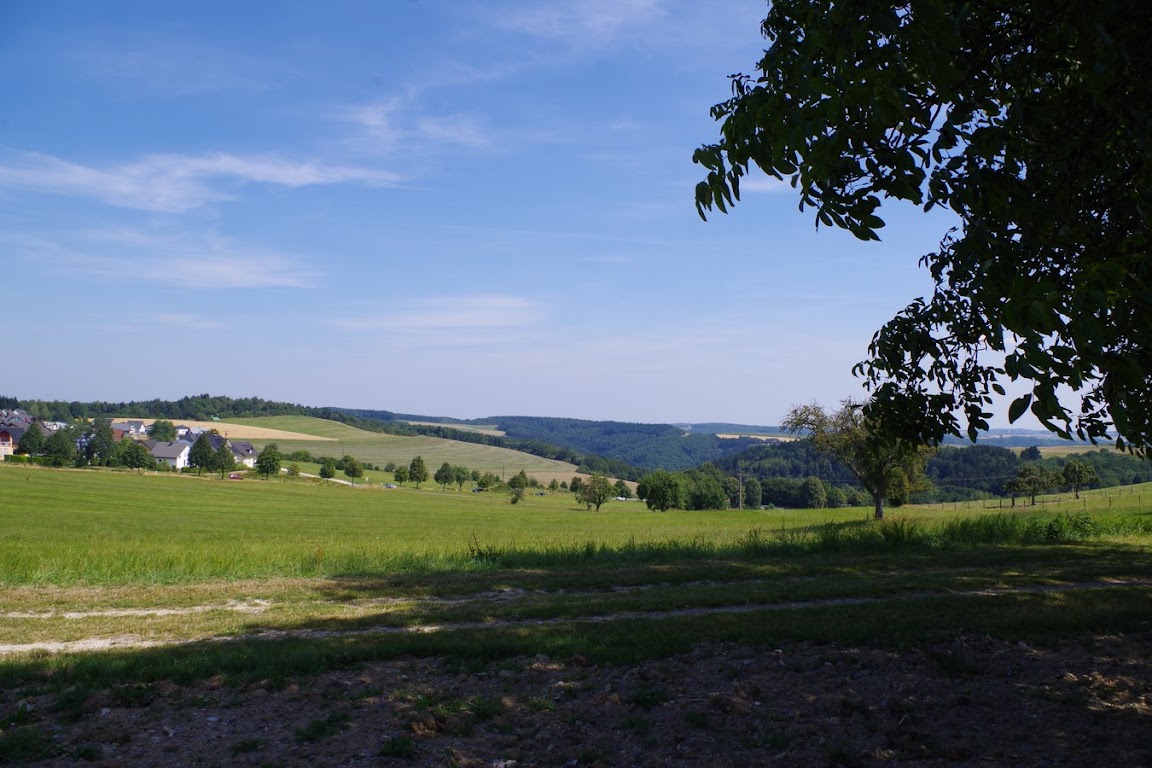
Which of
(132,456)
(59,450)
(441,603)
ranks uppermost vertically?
(441,603)

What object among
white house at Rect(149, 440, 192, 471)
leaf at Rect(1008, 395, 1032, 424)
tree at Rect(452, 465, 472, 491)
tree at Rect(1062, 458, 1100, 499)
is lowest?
tree at Rect(452, 465, 472, 491)

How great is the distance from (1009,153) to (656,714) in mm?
4432

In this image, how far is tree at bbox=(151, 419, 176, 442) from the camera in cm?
14050

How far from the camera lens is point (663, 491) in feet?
271

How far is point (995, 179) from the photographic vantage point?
3.65m

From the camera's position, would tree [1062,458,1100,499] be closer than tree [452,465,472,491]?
Yes

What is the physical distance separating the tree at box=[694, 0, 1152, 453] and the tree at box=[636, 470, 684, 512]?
77639 mm

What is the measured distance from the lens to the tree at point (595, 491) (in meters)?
88.8

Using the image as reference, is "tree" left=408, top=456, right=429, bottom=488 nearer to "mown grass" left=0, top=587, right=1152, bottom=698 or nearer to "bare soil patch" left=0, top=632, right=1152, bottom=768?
"mown grass" left=0, top=587, right=1152, bottom=698

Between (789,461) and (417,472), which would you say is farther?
(789,461)

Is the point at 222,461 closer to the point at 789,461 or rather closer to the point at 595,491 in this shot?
the point at 595,491

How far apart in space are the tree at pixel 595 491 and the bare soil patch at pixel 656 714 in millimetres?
82340

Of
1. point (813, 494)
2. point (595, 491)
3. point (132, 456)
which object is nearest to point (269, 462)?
point (132, 456)

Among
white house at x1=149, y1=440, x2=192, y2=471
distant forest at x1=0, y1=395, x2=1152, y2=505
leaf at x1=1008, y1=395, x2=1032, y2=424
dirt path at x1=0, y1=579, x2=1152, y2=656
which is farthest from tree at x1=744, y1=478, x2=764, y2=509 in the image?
leaf at x1=1008, y1=395, x2=1032, y2=424
